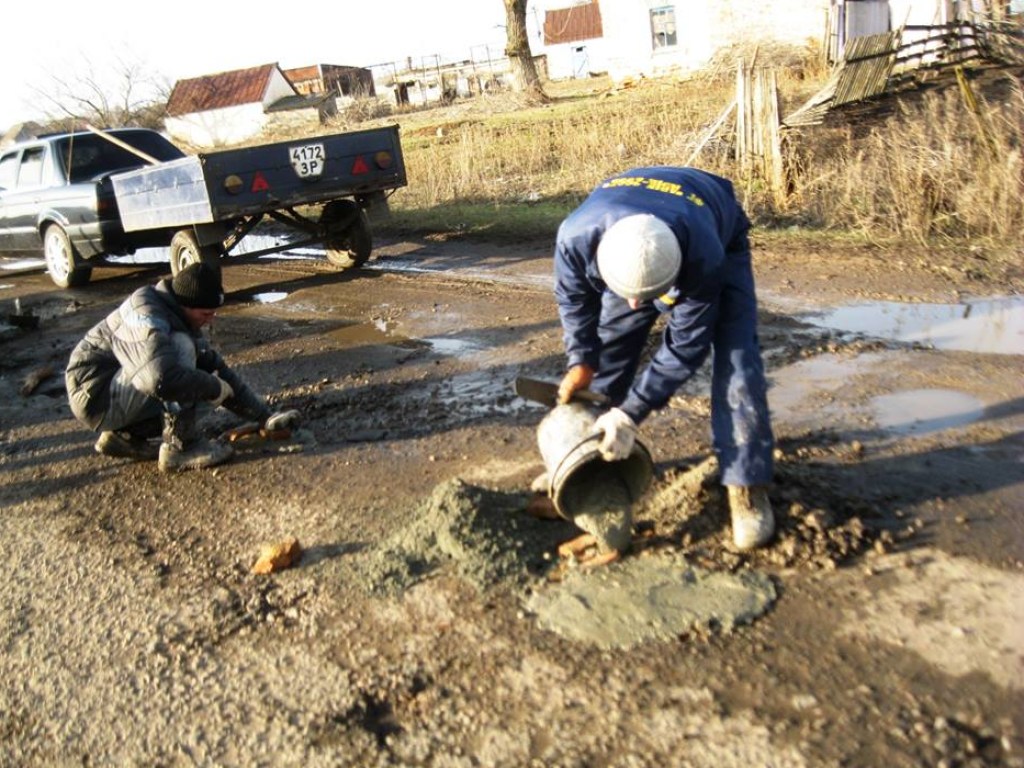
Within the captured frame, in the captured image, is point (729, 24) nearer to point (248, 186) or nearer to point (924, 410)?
point (248, 186)

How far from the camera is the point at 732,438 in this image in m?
3.34

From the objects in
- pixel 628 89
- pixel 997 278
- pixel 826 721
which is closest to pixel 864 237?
pixel 997 278

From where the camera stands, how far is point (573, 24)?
51.7 metres

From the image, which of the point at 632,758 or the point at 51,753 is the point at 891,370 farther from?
the point at 51,753

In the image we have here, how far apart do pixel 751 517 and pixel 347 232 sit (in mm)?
7185

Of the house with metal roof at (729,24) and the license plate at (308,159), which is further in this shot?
the house with metal roof at (729,24)

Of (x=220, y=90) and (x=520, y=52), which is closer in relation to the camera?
(x=520, y=52)

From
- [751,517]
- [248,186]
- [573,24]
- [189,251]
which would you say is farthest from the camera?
[573,24]

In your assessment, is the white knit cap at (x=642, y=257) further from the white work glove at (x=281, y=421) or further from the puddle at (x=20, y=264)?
the puddle at (x=20, y=264)

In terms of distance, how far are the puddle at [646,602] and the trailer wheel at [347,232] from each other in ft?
22.6

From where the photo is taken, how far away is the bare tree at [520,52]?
25.3 metres

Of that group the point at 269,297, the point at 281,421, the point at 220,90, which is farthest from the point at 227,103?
the point at 281,421

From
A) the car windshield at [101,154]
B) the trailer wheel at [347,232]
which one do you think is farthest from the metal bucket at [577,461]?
the car windshield at [101,154]

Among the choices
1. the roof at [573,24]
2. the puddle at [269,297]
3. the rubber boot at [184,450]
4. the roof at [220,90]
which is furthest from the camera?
the roof at [220,90]
